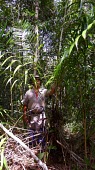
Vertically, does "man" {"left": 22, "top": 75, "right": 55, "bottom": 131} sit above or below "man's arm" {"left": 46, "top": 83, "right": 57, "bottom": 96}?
below

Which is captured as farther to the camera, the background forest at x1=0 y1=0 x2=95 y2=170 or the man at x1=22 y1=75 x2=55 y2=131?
the man at x1=22 y1=75 x2=55 y2=131

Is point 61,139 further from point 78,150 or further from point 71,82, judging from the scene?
point 71,82

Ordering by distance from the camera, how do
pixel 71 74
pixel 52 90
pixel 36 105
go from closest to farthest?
pixel 71 74 → pixel 52 90 → pixel 36 105

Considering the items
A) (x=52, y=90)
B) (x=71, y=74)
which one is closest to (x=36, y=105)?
(x=52, y=90)

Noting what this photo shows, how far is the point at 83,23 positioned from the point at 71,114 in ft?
4.67

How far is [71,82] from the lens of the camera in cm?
300

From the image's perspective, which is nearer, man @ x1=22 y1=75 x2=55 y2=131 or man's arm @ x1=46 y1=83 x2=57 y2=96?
man's arm @ x1=46 y1=83 x2=57 y2=96

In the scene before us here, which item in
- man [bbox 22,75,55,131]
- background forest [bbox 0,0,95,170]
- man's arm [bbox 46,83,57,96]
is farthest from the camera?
man [bbox 22,75,55,131]

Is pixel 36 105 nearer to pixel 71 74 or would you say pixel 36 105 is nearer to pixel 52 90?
pixel 52 90

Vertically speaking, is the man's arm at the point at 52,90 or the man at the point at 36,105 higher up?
the man's arm at the point at 52,90

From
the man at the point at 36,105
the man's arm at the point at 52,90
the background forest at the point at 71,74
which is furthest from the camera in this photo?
the man at the point at 36,105

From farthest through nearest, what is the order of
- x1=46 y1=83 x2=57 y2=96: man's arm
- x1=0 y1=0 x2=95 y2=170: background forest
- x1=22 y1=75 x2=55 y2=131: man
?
x1=22 y1=75 x2=55 y2=131: man → x1=46 y1=83 x2=57 y2=96: man's arm → x1=0 y1=0 x2=95 y2=170: background forest

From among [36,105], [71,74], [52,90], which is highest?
[71,74]

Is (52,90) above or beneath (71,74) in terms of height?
beneath
